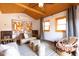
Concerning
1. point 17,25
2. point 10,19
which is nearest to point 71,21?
point 17,25

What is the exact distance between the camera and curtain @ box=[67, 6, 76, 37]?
322cm

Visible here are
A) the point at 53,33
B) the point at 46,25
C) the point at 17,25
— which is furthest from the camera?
the point at 46,25

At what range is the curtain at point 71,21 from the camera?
10.6 ft

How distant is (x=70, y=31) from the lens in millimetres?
3357

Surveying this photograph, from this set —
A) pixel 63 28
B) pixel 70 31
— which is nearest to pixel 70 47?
pixel 70 31

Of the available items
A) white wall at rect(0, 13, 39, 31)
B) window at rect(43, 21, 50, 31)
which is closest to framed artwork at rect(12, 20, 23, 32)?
white wall at rect(0, 13, 39, 31)

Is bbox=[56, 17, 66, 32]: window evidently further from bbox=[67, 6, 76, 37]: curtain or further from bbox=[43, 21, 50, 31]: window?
bbox=[43, 21, 50, 31]: window

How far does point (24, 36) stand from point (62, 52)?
165cm

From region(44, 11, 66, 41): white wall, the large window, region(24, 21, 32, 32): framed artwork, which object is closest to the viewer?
region(44, 11, 66, 41): white wall

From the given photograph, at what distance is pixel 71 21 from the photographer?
10.9ft

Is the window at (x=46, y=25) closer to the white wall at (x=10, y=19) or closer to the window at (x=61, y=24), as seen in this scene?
the white wall at (x=10, y=19)

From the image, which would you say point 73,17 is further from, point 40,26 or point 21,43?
point 21,43

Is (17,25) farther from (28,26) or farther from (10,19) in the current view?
(28,26)

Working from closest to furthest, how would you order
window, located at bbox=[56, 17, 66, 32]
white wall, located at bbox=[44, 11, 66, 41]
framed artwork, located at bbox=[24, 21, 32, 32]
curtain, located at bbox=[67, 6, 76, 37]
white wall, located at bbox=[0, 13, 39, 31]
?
1. curtain, located at bbox=[67, 6, 76, 37]
2. window, located at bbox=[56, 17, 66, 32]
3. white wall, located at bbox=[44, 11, 66, 41]
4. framed artwork, located at bbox=[24, 21, 32, 32]
5. white wall, located at bbox=[0, 13, 39, 31]
